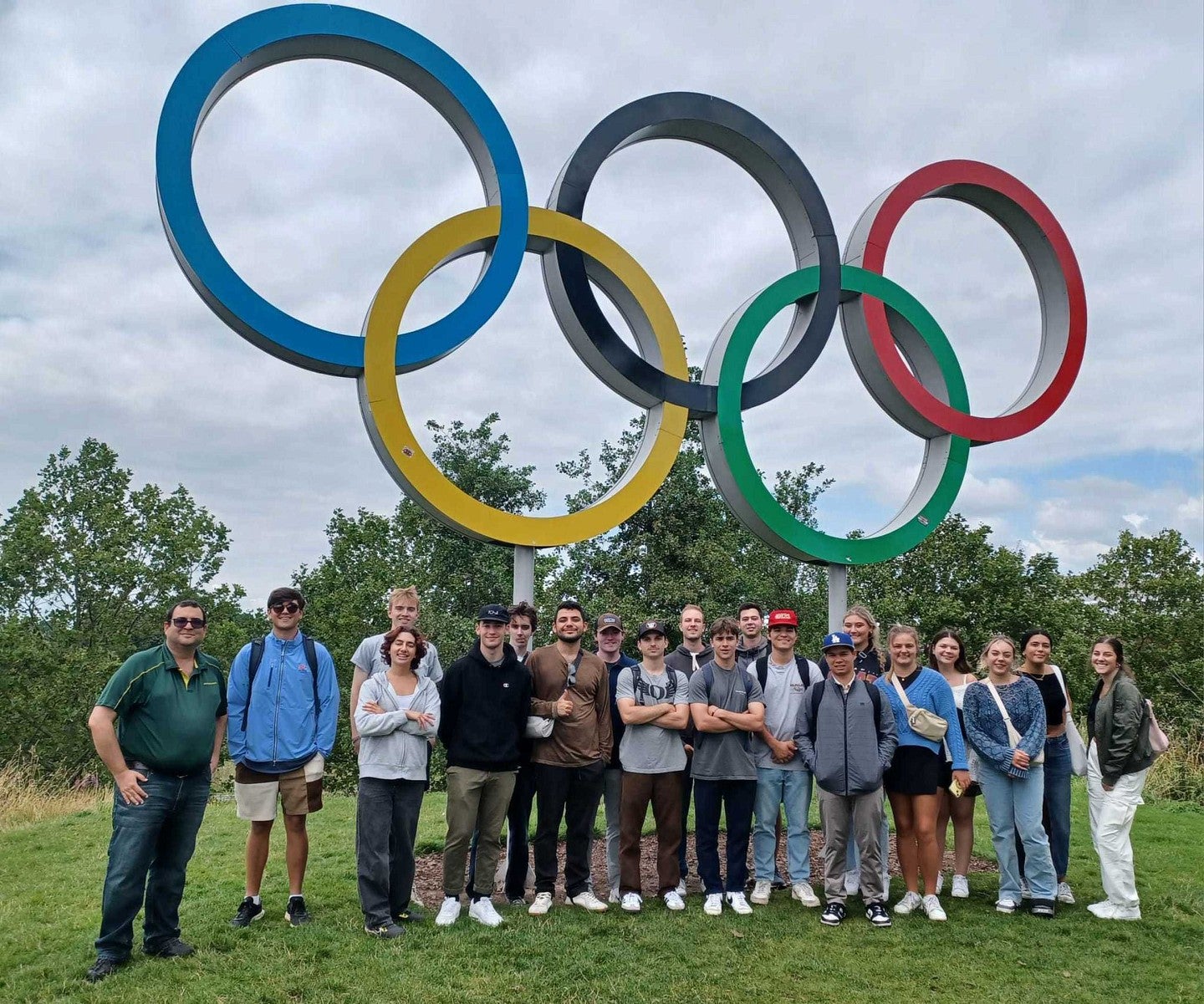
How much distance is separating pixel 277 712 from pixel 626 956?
234 centimetres

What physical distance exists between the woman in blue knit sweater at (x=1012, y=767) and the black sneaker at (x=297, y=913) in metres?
4.34

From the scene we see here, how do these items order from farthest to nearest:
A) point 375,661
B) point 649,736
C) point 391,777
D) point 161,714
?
point 649,736
point 375,661
point 391,777
point 161,714

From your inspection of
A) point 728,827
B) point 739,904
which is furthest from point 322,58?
point 739,904

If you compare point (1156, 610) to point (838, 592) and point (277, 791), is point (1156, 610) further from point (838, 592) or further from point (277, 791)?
point (277, 791)

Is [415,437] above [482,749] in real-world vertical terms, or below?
above

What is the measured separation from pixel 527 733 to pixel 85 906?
3352 millimetres

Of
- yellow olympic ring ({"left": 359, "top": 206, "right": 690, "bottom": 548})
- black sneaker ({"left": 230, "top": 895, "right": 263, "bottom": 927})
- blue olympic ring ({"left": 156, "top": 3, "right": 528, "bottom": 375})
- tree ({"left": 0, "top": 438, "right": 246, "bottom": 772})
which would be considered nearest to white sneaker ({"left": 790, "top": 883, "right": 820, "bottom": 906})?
yellow olympic ring ({"left": 359, "top": 206, "right": 690, "bottom": 548})

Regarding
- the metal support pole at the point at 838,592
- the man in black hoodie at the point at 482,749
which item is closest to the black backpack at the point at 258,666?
the man in black hoodie at the point at 482,749

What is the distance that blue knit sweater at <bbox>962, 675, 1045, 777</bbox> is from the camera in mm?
5957

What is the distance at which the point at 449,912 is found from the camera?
5266 millimetres

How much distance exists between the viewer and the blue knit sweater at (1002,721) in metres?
5.96

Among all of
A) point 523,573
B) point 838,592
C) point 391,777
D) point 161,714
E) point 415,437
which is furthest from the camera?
point 838,592

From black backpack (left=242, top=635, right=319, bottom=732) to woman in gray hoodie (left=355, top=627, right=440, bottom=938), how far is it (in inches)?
11.5

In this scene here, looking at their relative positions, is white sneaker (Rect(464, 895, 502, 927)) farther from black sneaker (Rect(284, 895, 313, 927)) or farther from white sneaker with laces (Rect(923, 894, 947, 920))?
white sneaker with laces (Rect(923, 894, 947, 920))
